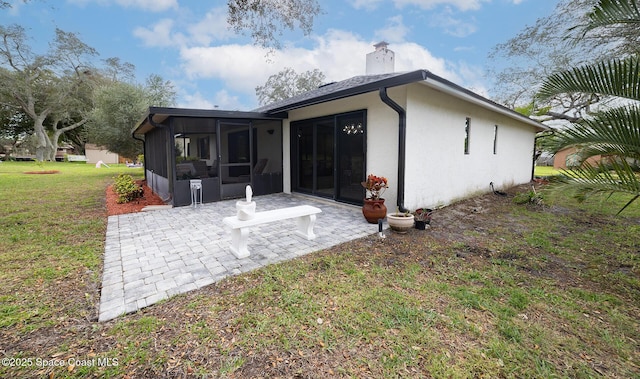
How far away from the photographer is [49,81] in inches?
1053

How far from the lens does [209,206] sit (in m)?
7.29

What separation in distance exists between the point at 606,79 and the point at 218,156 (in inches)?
299

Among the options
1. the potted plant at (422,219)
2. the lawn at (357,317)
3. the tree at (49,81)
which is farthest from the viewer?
the tree at (49,81)

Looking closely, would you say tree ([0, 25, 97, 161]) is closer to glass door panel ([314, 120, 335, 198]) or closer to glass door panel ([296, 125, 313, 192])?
glass door panel ([296, 125, 313, 192])

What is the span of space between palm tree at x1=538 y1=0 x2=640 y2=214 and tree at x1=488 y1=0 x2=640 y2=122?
11.5 metres

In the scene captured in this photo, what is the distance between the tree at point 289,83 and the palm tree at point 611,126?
28.2m

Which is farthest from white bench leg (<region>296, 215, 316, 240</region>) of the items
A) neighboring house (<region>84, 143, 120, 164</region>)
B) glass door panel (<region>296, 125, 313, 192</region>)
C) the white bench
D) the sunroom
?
neighboring house (<region>84, 143, 120, 164</region>)

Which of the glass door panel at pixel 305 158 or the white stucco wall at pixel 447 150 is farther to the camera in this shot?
the glass door panel at pixel 305 158

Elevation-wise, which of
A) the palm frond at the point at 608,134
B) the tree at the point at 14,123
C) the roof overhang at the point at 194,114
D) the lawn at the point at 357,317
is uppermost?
the tree at the point at 14,123

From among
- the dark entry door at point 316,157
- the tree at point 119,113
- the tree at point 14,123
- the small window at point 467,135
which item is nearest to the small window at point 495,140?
the small window at point 467,135

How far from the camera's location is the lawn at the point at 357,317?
1.96 metres

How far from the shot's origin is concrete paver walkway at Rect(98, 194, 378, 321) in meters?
2.98

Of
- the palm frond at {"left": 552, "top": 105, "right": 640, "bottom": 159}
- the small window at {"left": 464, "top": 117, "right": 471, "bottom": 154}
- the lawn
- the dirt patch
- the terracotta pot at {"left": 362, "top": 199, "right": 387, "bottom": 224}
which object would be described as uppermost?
the small window at {"left": 464, "top": 117, "right": 471, "bottom": 154}

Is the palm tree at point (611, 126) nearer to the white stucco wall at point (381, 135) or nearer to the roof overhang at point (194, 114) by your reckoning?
the white stucco wall at point (381, 135)
